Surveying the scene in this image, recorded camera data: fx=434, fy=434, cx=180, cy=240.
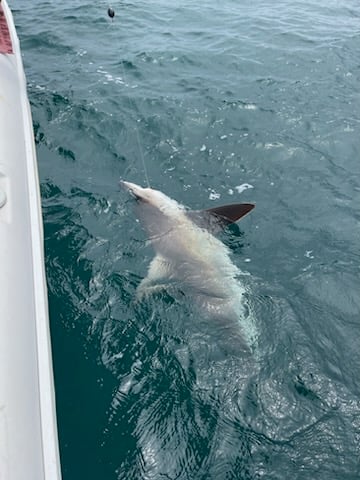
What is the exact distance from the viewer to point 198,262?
491 cm

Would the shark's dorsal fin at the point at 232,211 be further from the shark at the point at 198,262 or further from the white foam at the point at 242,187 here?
the white foam at the point at 242,187

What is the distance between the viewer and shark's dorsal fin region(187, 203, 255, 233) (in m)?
5.19

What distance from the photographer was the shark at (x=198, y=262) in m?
4.30

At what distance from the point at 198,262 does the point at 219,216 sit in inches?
28.7

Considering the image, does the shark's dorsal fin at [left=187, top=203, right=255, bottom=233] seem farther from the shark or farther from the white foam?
the white foam

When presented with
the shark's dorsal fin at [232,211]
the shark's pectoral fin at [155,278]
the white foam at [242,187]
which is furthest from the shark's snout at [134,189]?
the white foam at [242,187]

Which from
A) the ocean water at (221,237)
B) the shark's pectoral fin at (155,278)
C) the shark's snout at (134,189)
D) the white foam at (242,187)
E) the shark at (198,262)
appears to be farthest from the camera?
the white foam at (242,187)

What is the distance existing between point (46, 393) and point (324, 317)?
2.82m

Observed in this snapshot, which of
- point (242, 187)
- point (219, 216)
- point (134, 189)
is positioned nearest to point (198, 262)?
point (219, 216)

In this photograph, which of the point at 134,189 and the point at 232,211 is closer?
the point at 232,211

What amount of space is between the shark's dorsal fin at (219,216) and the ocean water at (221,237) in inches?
7.1

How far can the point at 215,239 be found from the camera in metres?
5.29

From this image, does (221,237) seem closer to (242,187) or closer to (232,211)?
(232,211)

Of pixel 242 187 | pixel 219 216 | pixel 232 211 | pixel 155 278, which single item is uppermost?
pixel 232 211
